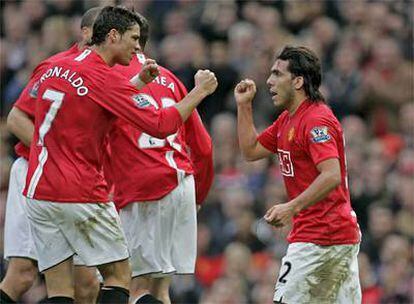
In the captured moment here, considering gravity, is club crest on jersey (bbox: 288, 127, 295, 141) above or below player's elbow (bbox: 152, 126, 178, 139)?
below

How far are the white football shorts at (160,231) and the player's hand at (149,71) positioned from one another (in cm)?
101

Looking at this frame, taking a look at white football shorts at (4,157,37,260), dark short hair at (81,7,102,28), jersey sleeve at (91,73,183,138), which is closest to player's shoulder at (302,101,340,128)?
jersey sleeve at (91,73,183,138)

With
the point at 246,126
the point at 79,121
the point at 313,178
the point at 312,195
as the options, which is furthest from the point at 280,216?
the point at 79,121

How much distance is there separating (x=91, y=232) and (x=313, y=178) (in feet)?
5.37

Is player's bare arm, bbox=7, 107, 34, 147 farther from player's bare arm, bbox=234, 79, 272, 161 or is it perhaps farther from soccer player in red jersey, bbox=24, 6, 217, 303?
player's bare arm, bbox=234, 79, 272, 161

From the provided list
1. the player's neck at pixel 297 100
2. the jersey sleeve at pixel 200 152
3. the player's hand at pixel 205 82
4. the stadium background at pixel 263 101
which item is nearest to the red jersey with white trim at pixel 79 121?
the player's hand at pixel 205 82

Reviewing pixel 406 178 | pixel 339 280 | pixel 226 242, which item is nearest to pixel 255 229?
pixel 226 242

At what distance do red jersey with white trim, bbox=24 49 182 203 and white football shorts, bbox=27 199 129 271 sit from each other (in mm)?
85

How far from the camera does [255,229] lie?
54.4 feet

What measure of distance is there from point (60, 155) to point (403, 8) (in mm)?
10331

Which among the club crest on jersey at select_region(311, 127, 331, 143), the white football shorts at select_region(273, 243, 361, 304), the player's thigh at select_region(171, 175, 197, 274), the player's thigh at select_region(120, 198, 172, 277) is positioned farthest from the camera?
the player's thigh at select_region(171, 175, 197, 274)

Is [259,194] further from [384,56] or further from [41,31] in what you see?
[41,31]

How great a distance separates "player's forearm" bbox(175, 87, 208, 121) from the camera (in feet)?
32.9

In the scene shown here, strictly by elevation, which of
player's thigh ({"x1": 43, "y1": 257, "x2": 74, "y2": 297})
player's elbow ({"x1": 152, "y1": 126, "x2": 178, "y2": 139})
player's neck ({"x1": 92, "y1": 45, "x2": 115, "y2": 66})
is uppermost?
player's neck ({"x1": 92, "y1": 45, "x2": 115, "y2": 66})
